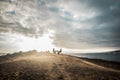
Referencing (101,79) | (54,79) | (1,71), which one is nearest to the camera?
(54,79)

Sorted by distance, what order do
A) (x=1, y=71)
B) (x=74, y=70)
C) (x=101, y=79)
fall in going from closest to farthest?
(x=101, y=79)
(x=1, y=71)
(x=74, y=70)

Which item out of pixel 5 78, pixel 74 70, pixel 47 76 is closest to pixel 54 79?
pixel 47 76

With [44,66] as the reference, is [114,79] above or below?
below

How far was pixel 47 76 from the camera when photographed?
53.9 ft

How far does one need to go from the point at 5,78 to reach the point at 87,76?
10834 mm

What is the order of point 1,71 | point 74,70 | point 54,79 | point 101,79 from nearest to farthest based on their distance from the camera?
1. point 54,79
2. point 101,79
3. point 1,71
4. point 74,70

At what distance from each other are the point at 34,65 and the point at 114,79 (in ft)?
39.5

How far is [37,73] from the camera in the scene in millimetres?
17172

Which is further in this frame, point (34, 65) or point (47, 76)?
point (34, 65)

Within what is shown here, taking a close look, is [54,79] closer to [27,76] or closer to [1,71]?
[27,76]

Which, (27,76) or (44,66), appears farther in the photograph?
(44,66)

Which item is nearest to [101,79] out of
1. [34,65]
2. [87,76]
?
[87,76]

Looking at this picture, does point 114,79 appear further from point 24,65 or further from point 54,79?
point 24,65

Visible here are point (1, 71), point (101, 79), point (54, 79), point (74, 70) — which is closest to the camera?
point (54, 79)
